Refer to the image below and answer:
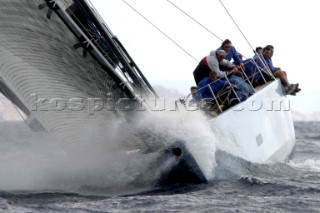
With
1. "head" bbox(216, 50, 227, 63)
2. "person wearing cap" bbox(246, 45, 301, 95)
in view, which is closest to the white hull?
"person wearing cap" bbox(246, 45, 301, 95)

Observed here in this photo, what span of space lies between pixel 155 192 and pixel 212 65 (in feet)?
9.68

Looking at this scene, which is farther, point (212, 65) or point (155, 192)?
point (212, 65)

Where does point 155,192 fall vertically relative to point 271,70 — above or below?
below

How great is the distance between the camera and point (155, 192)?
8.38m

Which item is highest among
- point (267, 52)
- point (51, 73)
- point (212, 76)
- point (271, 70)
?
point (267, 52)

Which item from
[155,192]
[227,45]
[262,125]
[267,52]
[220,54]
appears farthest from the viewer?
[267,52]

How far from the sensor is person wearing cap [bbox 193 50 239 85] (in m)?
10.5

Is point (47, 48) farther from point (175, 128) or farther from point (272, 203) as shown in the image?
point (272, 203)

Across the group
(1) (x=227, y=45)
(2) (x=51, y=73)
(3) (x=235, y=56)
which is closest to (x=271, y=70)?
(3) (x=235, y=56)

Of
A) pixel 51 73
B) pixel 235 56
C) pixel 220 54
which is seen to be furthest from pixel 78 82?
pixel 235 56

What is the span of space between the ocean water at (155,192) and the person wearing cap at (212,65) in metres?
1.66

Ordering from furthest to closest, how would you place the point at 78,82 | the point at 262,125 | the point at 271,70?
the point at 271,70
the point at 262,125
the point at 78,82

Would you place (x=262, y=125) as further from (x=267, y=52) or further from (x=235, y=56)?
(x=267, y=52)

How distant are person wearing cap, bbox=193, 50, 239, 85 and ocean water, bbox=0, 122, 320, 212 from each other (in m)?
1.66
